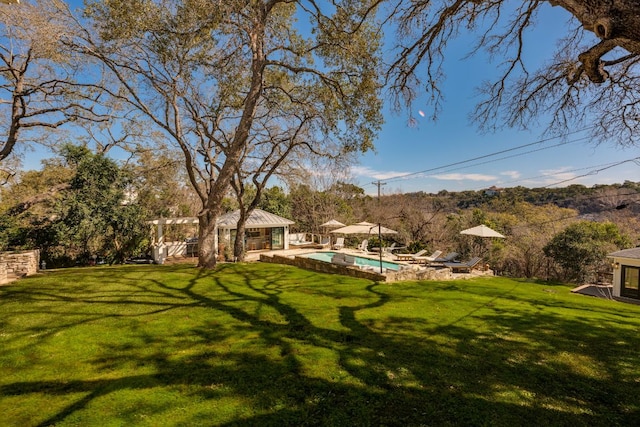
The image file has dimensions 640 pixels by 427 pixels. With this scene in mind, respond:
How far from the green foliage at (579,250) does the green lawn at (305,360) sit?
8529mm

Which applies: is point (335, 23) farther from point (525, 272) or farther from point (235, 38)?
point (525, 272)

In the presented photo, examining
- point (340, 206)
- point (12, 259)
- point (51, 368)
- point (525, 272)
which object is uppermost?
point (340, 206)

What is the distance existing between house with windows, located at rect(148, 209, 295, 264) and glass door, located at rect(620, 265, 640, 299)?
19.1m

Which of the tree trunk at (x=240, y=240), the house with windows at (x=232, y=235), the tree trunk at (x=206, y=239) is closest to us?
the tree trunk at (x=206, y=239)

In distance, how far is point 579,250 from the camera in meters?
14.5

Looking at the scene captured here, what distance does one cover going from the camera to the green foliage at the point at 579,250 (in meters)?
14.5

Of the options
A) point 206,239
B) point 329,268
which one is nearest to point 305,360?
point 329,268

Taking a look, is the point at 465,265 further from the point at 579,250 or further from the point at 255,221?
the point at 255,221

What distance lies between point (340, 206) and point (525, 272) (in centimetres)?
1535

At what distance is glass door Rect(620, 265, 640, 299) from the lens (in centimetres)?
1324

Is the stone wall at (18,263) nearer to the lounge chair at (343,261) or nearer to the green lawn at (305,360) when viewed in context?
the green lawn at (305,360)

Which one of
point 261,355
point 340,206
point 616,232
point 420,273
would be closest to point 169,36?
point 261,355

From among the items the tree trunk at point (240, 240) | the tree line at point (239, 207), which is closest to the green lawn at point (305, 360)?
the tree trunk at point (240, 240)

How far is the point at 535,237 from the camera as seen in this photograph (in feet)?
57.6
